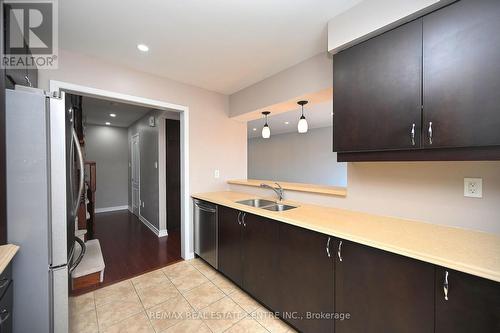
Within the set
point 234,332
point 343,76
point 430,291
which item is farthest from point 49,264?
point 343,76

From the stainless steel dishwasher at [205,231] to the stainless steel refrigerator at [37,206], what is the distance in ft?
4.50

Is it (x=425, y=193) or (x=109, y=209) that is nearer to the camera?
(x=425, y=193)

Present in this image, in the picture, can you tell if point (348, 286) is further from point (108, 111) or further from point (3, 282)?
point (108, 111)

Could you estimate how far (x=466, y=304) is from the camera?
88cm

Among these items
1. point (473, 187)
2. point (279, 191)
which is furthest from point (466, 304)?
point (279, 191)

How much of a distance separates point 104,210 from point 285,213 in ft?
19.7

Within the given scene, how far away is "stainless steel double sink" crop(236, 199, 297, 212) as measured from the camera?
7.20 ft

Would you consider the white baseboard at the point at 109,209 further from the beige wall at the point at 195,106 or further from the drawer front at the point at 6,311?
the drawer front at the point at 6,311

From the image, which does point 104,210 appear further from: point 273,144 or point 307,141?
point 307,141

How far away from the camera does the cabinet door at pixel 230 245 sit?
2.09 m

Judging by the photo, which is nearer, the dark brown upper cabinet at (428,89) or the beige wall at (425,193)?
the dark brown upper cabinet at (428,89)

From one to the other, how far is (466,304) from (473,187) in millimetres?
773

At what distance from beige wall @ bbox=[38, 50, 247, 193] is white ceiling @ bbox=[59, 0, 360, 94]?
14 centimetres

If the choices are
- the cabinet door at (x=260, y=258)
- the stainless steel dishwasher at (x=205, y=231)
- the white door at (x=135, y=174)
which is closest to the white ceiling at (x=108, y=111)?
the white door at (x=135, y=174)
